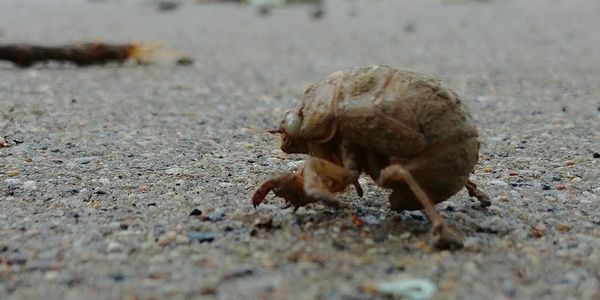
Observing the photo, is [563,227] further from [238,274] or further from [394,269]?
[238,274]

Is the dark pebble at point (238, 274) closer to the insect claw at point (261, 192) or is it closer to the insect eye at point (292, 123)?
the insect claw at point (261, 192)

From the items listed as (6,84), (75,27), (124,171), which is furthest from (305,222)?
(75,27)

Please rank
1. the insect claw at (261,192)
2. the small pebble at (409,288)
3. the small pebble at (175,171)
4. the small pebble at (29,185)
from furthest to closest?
the small pebble at (175,171), the small pebble at (29,185), the insect claw at (261,192), the small pebble at (409,288)

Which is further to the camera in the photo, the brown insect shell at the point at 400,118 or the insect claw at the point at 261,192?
the insect claw at the point at 261,192

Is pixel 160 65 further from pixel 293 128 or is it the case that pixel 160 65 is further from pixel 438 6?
pixel 438 6

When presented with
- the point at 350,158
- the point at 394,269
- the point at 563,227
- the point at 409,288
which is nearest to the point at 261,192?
the point at 350,158

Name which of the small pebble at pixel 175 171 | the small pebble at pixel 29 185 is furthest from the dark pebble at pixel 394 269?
the small pebble at pixel 29 185
